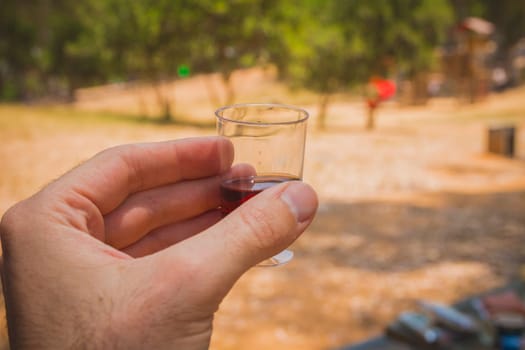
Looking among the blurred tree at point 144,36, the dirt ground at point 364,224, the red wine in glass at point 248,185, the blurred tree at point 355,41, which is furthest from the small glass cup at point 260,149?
the blurred tree at point 355,41

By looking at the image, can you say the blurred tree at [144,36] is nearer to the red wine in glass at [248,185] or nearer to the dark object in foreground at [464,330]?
the dark object in foreground at [464,330]

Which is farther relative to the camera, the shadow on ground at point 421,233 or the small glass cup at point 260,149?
the shadow on ground at point 421,233

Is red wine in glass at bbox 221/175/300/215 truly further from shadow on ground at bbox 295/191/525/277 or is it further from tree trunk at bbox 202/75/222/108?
tree trunk at bbox 202/75/222/108

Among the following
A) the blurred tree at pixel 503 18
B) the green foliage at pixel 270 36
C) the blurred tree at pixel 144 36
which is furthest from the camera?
the blurred tree at pixel 503 18

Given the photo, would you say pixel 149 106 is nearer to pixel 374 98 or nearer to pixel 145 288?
pixel 374 98

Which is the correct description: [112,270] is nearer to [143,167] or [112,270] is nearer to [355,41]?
[143,167]

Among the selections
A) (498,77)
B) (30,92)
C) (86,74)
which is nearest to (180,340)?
(86,74)

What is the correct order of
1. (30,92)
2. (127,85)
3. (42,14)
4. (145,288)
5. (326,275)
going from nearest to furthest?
(145,288)
(326,275)
(42,14)
(30,92)
(127,85)

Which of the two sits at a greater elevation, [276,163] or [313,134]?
[276,163]
